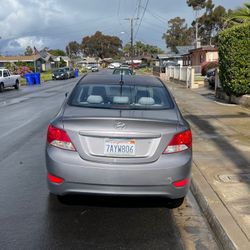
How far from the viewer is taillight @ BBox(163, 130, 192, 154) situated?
4805 mm

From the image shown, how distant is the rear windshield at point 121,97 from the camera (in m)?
5.49

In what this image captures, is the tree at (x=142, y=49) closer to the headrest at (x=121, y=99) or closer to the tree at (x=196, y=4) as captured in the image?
the tree at (x=196, y=4)

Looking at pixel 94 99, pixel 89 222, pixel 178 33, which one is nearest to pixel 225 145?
pixel 94 99

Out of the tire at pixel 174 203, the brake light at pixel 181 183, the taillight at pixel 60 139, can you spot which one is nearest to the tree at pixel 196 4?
the tire at pixel 174 203

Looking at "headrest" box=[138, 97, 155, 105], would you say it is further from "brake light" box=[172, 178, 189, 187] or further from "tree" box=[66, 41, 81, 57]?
"tree" box=[66, 41, 81, 57]

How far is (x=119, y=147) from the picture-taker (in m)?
4.71

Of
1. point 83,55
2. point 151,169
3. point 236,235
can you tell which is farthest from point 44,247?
point 83,55

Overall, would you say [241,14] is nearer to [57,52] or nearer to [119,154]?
[119,154]

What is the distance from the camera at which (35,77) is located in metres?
47.2

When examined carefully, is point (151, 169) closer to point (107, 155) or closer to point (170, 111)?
point (107, 155)

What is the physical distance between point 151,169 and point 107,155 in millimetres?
482

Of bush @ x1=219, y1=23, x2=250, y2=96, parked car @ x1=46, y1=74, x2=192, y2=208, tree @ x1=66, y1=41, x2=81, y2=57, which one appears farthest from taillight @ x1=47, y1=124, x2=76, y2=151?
tree @ x1=66, y1=41, x2=81, y2=57

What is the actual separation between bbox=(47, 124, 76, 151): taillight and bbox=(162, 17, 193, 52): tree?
115 metres

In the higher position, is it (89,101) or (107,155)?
(89,101)
